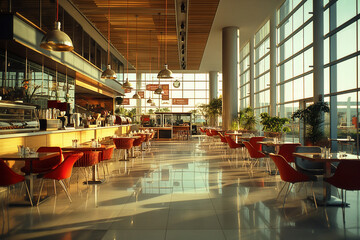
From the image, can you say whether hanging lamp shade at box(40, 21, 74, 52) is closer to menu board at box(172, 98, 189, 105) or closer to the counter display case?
the counter display case

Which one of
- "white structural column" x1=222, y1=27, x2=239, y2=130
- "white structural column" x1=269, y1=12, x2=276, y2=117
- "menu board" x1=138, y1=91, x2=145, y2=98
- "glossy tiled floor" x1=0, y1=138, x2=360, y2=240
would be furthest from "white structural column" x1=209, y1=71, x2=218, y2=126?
"glossy tiled floor" x1=0, y1=138, x2=360, y2=240

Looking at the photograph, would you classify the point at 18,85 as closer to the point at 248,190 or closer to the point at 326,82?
the point at 248,190

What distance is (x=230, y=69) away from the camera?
12.8 metres

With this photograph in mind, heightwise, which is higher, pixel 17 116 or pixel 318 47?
→ pixel 318 47

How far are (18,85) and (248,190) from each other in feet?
21.1

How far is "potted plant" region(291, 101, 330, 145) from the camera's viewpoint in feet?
29.1

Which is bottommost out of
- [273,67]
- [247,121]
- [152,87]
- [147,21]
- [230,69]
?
[247,121]

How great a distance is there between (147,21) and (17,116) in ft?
18.8

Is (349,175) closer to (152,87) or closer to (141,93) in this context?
(152,87)

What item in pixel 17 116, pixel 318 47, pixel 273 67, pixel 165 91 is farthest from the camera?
pixel 165 91

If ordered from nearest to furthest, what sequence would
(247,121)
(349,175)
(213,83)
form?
1. (349,175)
2. (247,121)
3. (213,83)

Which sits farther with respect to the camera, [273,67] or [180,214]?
[273,67]

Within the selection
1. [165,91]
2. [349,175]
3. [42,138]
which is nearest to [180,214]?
[349,175]

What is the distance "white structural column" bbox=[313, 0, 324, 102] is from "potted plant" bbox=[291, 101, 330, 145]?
1.40 ft
